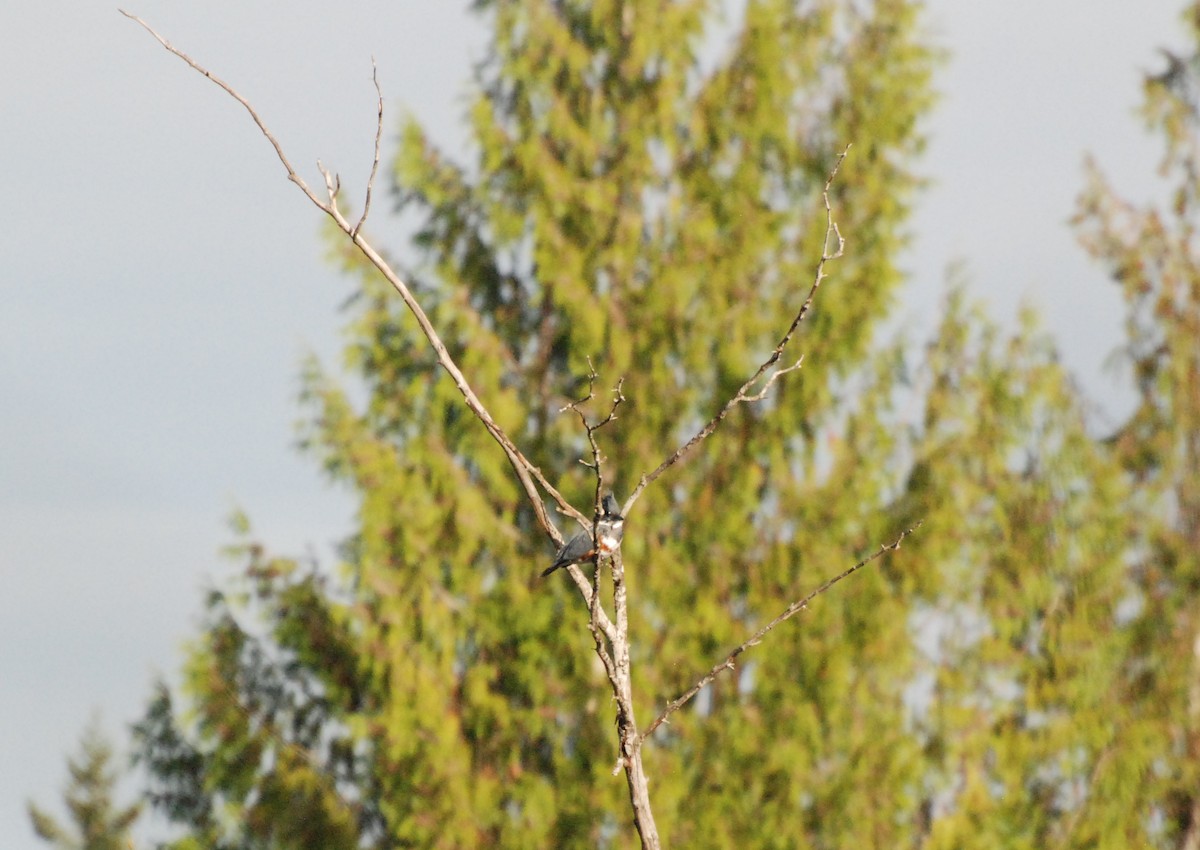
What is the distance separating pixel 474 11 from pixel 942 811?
207 inches

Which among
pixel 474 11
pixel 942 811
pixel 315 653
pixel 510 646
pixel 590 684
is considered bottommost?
pixel 942 811

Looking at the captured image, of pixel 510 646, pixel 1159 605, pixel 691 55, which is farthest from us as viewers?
pixel 1159 605

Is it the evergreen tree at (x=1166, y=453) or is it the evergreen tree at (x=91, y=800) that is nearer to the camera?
the evergreen tree at (x=1166, y=453)

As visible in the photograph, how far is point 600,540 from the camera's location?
11.1ft

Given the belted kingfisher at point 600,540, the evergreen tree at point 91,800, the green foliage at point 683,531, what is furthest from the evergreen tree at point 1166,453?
the evergreen tree at point 91,800

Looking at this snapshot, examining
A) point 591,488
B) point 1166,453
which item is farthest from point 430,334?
point 1166,453

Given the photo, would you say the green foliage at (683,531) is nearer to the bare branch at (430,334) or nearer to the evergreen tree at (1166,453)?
the evergreen tree at (1166,453)

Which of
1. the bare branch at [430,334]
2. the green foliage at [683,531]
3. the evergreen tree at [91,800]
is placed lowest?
the bare branch at [430,334]

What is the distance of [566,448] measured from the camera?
8.57m

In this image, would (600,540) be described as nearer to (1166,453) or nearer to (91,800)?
(1166,453)

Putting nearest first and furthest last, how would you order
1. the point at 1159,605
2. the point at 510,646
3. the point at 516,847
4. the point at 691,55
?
the point at 516,847 < the point at 510,646 < the point at 691,55 < the point at 1159,605

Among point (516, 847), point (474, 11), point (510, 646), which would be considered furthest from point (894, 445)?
point (474, 11)

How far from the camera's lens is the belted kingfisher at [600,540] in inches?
125

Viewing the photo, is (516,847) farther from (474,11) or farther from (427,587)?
(474,11)
